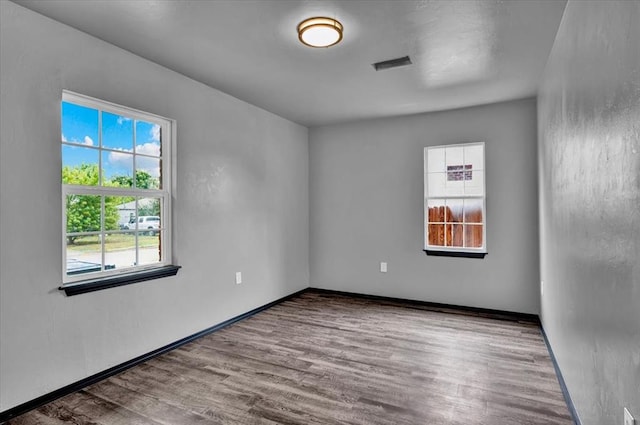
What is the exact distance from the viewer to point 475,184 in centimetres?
456

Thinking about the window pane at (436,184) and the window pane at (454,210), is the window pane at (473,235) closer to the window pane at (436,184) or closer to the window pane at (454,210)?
the window pane at (454,210)

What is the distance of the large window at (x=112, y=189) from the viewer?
8.62 feet

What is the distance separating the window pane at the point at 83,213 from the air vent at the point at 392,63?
2655 millimetres

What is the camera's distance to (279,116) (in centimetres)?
496

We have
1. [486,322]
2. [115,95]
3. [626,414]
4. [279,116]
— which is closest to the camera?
[626,414]

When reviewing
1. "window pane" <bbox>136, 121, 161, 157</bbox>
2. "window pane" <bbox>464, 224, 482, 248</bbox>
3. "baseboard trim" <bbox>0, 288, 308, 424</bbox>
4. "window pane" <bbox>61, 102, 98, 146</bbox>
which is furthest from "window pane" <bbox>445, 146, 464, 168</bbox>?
"window pane" <bbox>61, 102, 98, 146</bbox>

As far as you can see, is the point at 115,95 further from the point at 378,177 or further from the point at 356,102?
the point at 378,177

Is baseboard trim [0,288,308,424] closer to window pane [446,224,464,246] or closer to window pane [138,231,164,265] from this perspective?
window pane [138,231,164,265]

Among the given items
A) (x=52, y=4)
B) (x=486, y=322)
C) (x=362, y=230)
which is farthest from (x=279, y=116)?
(x=486, y=322)

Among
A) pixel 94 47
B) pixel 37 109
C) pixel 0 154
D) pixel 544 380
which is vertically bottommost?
pixel 544 380

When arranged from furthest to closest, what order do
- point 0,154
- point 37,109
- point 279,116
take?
1. point 279,116
2. point 37,109
3. point 0,154

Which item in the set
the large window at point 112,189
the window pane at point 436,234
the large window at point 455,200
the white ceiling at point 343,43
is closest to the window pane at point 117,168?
the large window at point 112,189

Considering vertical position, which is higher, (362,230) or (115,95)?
(115,95)

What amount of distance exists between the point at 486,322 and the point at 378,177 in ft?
7.71
